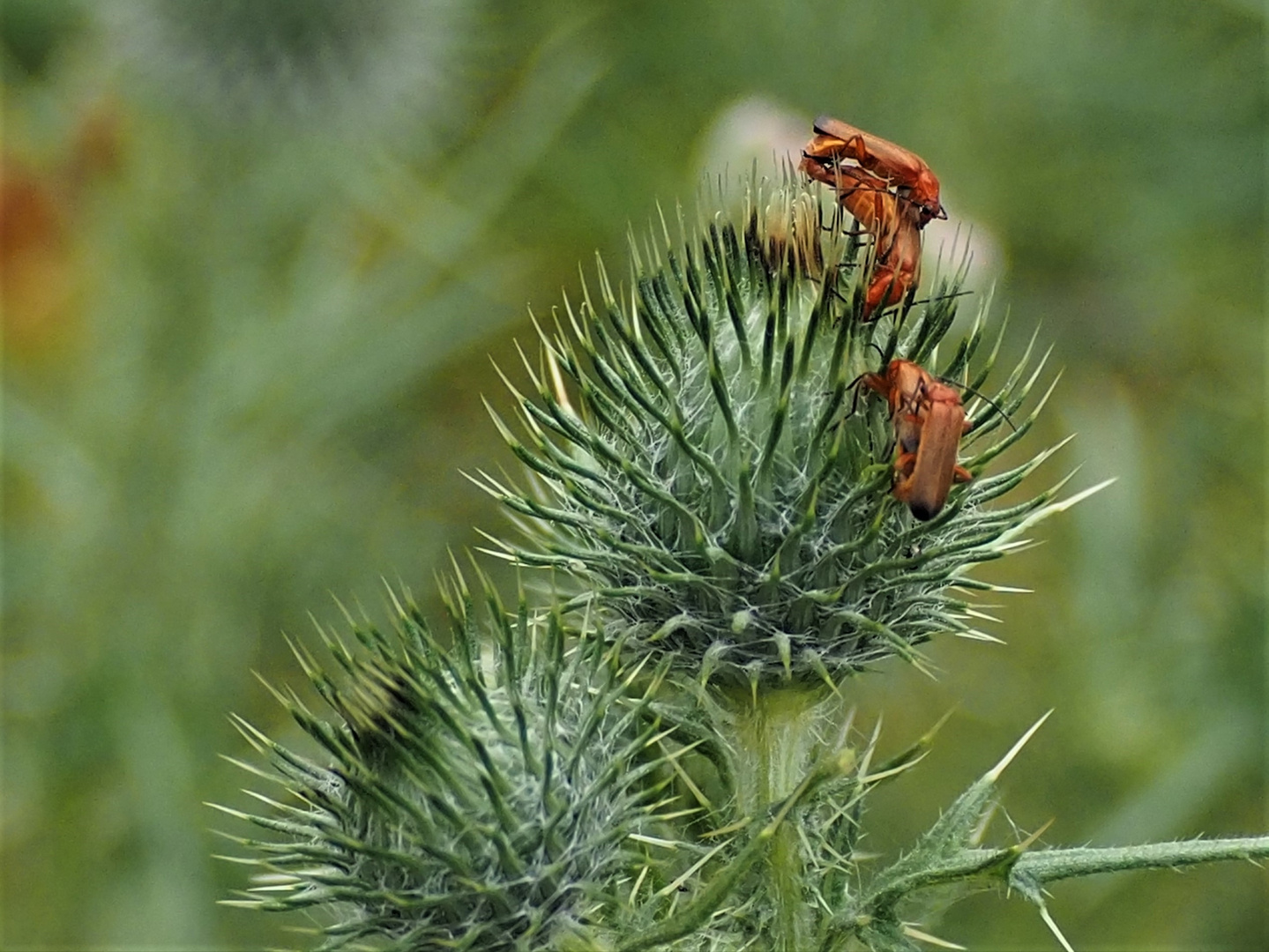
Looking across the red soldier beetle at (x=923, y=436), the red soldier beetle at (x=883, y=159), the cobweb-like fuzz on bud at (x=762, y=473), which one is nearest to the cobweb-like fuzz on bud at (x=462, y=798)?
the cobweb-like fuzz on bud at (x=762, y=473)

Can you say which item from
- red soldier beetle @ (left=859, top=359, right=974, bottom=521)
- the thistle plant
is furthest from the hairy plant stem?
red soldier beetle @ (left=859, top=359, right=974, bottom=521)

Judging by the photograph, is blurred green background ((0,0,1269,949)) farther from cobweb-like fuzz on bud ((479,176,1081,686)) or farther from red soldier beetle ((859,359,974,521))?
red soldier beetle ((859,359,974,521))

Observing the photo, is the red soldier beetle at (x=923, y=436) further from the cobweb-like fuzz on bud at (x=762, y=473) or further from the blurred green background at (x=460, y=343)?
the blurred green background at (x=460, y=343)

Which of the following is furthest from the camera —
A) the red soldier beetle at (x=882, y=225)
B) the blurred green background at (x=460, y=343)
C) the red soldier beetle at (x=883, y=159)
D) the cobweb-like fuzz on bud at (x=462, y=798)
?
the blurred green background at (x=460, y=343)

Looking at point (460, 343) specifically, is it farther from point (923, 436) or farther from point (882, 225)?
point (923, 436)

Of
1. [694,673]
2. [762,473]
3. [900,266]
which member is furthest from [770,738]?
[900,266]
